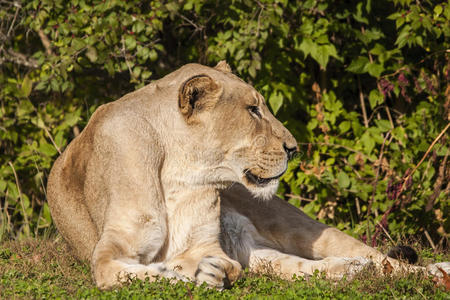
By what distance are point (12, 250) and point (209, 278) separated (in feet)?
6.17

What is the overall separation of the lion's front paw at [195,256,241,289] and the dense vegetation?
2.19 meters

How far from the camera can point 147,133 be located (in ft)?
11.9

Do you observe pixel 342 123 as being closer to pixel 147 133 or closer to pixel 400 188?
pixel 400 188

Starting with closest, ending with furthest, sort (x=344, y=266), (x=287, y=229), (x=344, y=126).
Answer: (x=344, y=266)
(x=287, y=229)
(x=344, y=126)

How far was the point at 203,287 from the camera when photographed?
10.2ft

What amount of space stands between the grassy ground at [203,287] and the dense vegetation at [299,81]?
1565 mm

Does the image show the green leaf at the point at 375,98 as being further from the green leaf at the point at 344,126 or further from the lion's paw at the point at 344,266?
the lion's paw at the point at 344,266

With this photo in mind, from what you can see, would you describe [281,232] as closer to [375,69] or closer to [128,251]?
[128,251]

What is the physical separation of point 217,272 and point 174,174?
695 millimetres

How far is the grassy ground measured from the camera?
3021 millimetres

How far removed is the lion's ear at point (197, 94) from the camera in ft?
11.9

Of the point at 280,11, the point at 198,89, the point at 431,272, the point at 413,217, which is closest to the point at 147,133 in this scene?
the point at 198,89

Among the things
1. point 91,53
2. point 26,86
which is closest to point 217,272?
point 91,53

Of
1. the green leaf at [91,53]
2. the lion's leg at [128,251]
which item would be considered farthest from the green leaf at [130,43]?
the lion's leg at [128,251]
